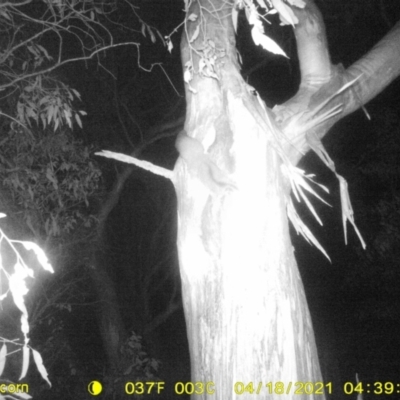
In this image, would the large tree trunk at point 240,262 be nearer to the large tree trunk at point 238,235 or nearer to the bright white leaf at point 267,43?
the large tree trunk at point 238,235

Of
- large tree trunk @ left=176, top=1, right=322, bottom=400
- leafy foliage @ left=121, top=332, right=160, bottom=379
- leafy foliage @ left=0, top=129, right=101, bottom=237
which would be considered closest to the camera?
large tree trunk @ left=176, top=1, right=322, bottom=400

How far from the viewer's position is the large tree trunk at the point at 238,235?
2.39 meters

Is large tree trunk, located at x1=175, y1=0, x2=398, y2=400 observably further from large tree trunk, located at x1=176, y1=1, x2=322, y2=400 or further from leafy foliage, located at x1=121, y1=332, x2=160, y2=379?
leafy foliage, located at x1=121, y1=332, x2=160, y2=379

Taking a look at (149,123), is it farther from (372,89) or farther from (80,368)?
(372,89)

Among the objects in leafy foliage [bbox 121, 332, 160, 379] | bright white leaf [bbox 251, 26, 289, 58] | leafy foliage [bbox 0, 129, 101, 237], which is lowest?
leafy foliage [bbox 121, 332, 160, 379]

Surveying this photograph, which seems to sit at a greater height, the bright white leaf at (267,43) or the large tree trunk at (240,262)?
the bright white leaf at (267,43)

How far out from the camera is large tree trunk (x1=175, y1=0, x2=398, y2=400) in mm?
2395

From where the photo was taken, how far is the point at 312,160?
10.4m

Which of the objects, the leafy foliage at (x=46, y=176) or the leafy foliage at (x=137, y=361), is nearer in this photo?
the leafy foliage at (x=46, y=176)

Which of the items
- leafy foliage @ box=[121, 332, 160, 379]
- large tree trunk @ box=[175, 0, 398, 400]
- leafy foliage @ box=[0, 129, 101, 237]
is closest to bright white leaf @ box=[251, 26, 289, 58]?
large tree trunk @ box=[175, 0, 398, 400]

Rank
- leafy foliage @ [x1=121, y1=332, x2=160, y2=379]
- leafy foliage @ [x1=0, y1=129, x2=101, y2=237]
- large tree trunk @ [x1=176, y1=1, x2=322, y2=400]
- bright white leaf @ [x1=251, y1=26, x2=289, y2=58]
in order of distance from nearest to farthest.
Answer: bright white leaf @ [x1=251, y1=26, x2=289, y2=58], large tree trunk @ [x1=176, y1=1, x2=322, y2=400], leafy foliage @ [x1=0, y1=129, x2=101, y2=237], leafy foliage @ [x1=121, y1=332, x2=160, y2=379]

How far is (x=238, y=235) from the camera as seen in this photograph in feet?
8.16

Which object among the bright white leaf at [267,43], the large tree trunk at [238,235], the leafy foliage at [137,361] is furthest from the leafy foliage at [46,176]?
the bright white leaf at [267,43]

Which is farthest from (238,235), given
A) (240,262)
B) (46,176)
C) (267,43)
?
→ (46,176)
